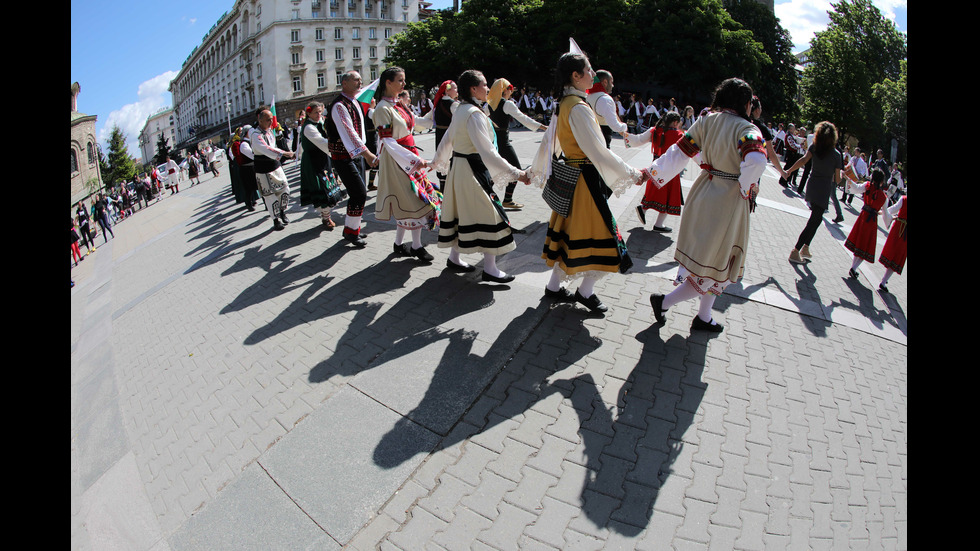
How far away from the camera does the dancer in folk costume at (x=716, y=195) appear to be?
3.71 m

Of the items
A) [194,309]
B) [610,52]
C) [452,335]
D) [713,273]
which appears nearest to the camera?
[713,273]

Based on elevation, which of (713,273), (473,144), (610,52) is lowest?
(713,273)

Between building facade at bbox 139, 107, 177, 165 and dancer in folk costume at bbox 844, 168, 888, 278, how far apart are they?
144 meters

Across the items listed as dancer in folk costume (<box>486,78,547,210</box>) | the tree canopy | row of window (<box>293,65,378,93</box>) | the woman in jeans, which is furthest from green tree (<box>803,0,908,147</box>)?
row of window (<box>293,65,378,93</box>)

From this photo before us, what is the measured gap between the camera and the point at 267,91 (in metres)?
63.4

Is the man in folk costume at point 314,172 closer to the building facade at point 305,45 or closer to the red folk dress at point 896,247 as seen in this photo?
the red folk dress at point 896,247

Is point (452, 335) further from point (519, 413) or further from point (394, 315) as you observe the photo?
point (519, 413)

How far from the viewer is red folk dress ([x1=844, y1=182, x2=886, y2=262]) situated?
242 inches

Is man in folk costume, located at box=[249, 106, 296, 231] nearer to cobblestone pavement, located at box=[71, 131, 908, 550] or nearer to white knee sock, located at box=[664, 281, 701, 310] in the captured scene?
cobblestone pavement, located at box=[71, 131, 908, 550]

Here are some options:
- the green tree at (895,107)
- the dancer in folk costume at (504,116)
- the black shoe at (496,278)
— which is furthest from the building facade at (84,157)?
the green tree at (895,107)

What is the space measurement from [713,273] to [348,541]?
3158 millimetres

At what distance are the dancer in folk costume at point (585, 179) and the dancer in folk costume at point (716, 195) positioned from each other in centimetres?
39

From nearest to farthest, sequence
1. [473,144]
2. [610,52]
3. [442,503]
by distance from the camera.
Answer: [442,503], [473,144], [610,52]
